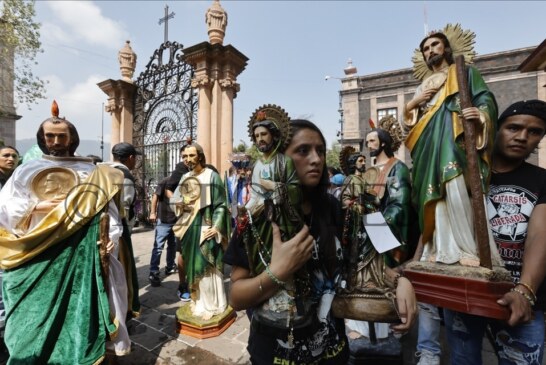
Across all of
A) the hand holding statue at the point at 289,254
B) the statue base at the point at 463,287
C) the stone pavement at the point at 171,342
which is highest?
the hand holding statue at the point at 289,254

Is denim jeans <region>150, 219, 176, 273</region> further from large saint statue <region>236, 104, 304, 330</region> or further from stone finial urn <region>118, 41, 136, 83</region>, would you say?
stone finial urn <region>118, 41, 136, 83</region>

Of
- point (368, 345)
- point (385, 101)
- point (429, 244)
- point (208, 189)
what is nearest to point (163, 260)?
point (208, 189)

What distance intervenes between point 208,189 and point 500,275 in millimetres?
3070

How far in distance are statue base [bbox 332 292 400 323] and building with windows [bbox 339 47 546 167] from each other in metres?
18.8

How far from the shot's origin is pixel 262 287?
1.20 m

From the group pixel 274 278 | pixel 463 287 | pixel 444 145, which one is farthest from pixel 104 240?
pixel 444 145

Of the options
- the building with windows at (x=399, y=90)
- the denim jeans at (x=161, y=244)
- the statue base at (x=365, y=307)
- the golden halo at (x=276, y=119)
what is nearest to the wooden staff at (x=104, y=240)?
the golden halo at (x=276, y=119)

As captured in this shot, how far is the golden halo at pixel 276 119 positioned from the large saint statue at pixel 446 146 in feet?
4.90

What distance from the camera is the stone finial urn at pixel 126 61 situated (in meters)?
10.2

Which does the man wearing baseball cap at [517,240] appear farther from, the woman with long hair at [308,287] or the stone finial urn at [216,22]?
the stone finial urn at [216,22]

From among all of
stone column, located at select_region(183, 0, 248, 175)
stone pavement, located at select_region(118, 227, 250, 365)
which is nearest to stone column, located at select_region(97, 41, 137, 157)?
stone column, located at select_region(183, 0, 248, 175)

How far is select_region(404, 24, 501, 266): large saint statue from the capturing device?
1.94m

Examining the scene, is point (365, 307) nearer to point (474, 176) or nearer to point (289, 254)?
point (289, 254)

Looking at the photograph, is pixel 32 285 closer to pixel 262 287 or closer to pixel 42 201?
pixel 42 201
